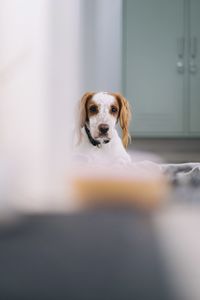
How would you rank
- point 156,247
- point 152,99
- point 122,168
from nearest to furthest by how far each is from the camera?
point 156,247 → point 122,168 → point 152,99

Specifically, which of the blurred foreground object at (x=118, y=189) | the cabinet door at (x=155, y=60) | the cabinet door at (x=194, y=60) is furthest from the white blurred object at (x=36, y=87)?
the cabinet door at (x=194, y=60)

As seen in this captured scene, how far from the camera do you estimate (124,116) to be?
33 centimetres

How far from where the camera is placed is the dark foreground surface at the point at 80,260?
141 millimetres

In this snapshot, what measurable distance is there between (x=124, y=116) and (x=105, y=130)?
0.02 m

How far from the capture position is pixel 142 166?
0.30 meters

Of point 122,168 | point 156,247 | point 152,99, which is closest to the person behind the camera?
point 156,247

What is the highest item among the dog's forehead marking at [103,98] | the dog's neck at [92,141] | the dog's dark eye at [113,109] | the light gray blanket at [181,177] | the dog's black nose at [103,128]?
the dog's forehead marking at [103,98]

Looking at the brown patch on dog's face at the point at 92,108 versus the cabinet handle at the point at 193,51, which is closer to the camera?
the brown patch on dog's face at the point at 92,108

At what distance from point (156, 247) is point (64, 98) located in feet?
0.29

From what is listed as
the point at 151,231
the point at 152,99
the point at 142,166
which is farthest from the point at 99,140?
Result: the point at 152,99

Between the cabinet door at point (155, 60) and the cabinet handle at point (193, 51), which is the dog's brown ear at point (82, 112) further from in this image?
the cabinet handle at point (193, 51)

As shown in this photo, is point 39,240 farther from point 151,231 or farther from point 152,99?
point 152,99

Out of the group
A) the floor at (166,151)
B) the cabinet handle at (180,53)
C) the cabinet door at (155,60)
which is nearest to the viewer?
the floor at (166,151)

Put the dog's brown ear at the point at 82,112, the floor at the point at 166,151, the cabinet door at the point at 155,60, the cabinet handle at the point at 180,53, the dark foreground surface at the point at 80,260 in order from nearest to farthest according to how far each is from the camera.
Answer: the dark foreground surface at the point at 80,260 → the dog's brown ear at the point at 82,112 → the floor at the point at 166,151 → the cabinet door at the point at 155,60 → the cabinet handle at the point at 180,53
